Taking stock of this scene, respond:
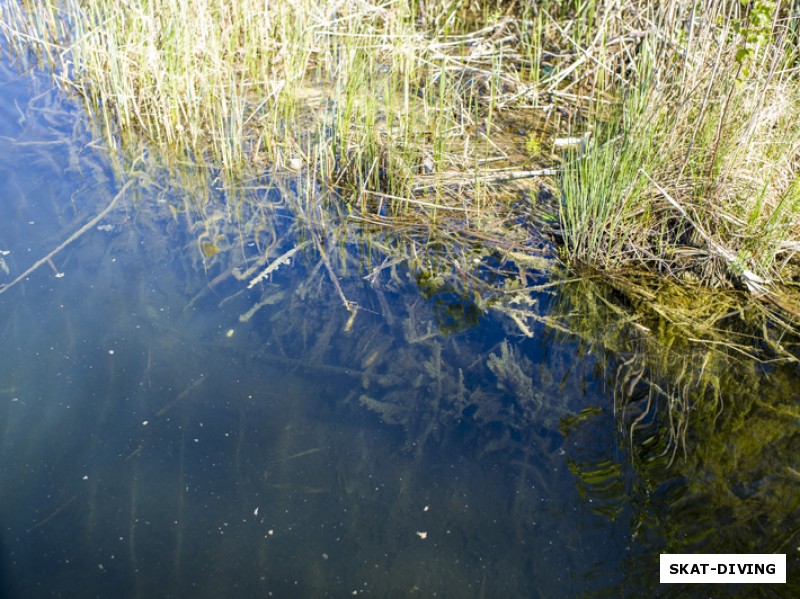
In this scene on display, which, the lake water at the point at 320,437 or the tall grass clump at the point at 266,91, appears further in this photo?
the tall grass clump at the point at 266,91

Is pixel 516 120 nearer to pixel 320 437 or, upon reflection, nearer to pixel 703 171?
pixel 703 171

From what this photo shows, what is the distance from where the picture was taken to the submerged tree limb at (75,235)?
10.4 ft

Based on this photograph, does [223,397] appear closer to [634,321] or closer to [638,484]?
[638,484]

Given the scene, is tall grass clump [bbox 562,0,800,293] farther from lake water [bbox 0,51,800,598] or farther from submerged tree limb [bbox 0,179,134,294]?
submerged tree limb [bbox 0,179,134,294]

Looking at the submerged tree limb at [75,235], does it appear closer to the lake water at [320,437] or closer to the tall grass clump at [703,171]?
the lake water at [320,437]

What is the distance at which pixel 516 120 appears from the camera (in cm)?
474

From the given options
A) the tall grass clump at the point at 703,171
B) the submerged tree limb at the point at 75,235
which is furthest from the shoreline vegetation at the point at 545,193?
the submerged tree limb at the point at 75,235

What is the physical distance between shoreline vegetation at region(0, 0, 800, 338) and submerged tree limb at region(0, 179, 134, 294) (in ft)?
1.41

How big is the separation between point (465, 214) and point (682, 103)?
44.5 inches

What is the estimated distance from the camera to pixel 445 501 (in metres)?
2.44

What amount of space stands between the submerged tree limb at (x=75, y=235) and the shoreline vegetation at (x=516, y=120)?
43 centimetres

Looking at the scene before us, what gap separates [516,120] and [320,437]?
283cm

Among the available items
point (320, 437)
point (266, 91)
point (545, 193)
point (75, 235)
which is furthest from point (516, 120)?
point (320, 437)

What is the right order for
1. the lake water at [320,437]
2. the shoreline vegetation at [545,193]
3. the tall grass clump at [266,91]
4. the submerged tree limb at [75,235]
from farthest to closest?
the tall grass clump at [266,91] < the submerged tree limb at [75,235] < the shoreline vegetation at [545,193] < the lake water at [320,437]
